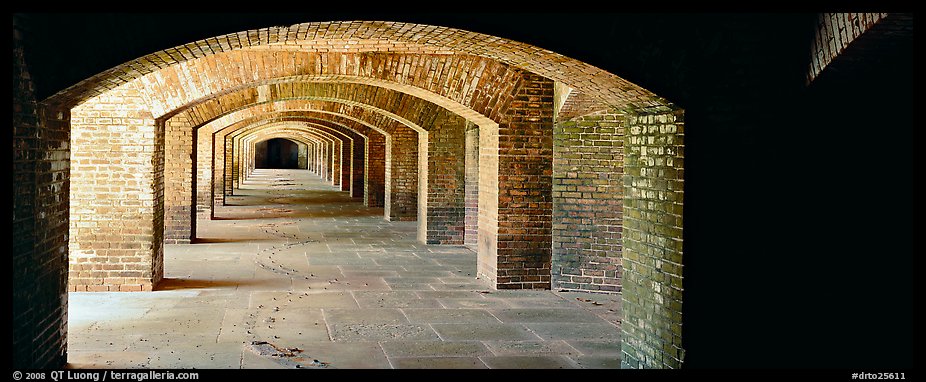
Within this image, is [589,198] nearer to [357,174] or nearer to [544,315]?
[544,315]

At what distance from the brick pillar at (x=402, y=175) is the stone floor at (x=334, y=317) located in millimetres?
4511

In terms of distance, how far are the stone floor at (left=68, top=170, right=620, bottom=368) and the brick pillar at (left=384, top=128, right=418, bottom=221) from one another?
4511 millimetres

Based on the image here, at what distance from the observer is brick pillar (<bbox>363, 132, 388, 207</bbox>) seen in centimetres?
2181

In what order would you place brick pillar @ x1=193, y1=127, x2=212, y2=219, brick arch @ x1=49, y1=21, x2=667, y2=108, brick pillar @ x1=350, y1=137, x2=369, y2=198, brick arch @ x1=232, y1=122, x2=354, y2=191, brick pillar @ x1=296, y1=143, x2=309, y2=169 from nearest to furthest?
brick arch @ x1=49, y1=21, x2=667, y2=108 → brick pillar @ x1=193, y1=127, x2=212, y2=219 → brick pillar @ x1=350, y1=137, x2=369, y2=198 → brick arch @ x1=232, y1=122, x2=354, y2=191 → brick pillar @ x1=296, y1=143, x2=309, y2=169

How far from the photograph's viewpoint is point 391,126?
17.6 m

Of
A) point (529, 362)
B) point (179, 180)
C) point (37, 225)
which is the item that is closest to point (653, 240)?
point (529, 362)

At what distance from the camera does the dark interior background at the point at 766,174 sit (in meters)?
5.50

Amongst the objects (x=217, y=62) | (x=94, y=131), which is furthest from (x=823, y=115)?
(x=94, y=131)

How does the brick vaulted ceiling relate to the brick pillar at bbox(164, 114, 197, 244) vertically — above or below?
above

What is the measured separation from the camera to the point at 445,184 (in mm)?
14852

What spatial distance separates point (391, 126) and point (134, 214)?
333 inches

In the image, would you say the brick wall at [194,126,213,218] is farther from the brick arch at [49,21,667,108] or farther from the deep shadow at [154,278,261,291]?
the brick arch at [49,21,667,108]

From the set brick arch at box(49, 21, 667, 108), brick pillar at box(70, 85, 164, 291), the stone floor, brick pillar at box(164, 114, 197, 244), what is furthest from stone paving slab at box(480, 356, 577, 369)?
brick pillar at box(164, 114, 197, 244)

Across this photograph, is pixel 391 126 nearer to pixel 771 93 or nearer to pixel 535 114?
pixel 535 114
